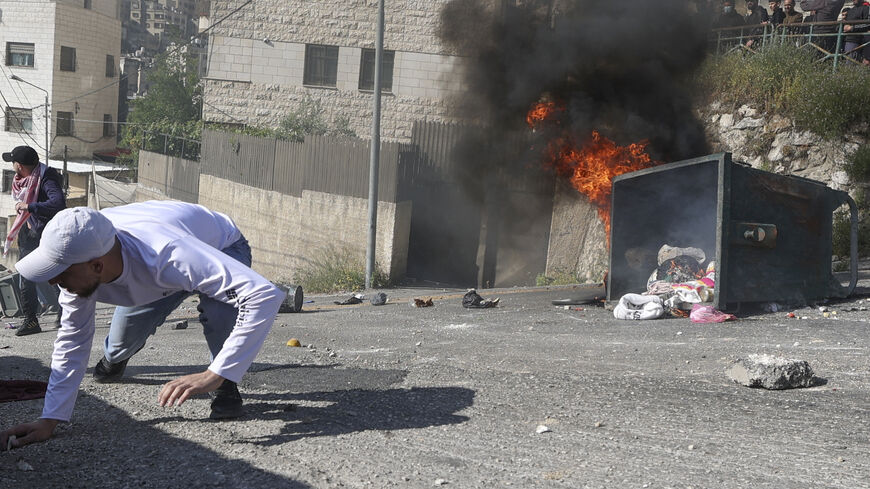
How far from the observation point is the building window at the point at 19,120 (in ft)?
132

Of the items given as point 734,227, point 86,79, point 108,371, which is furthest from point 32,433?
point 86,79

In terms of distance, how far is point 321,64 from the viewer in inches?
1056

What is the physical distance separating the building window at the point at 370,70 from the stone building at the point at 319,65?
0.11 ft

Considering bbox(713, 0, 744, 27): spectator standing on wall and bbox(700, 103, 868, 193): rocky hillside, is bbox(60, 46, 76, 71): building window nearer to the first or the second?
bbox(713, 0, 744, 27): spectator standing on wall

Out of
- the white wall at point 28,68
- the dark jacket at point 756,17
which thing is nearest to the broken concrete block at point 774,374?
the dark jacket at point 756,17

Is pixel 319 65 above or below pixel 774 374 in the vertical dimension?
above

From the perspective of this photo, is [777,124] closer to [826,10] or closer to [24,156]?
[826,10]

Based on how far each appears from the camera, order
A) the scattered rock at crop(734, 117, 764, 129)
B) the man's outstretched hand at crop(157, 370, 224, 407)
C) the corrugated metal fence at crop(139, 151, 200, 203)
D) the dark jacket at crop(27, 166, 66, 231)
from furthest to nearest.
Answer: the corrugated metal fence at crop(139, 151, 200, 203) < the scattered rock at crop(734, 117, 764, 129) < the dark jacket at crop(27, 166, 66, 231) < the man's outstretched hand at crop(157, 370, 224, 407)

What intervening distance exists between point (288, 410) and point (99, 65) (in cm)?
4387

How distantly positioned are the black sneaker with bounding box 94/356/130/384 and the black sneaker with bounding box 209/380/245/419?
1221 mm

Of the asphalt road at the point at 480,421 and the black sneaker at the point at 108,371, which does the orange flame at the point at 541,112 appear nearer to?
the asphalt road at the point at 480,421

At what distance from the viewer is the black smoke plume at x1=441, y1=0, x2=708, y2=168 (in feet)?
47.5

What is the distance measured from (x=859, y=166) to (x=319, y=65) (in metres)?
18.4

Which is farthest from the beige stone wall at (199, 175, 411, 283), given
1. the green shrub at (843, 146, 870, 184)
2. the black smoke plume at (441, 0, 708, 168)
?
the green shrub at (843, 146, 870, 184)
